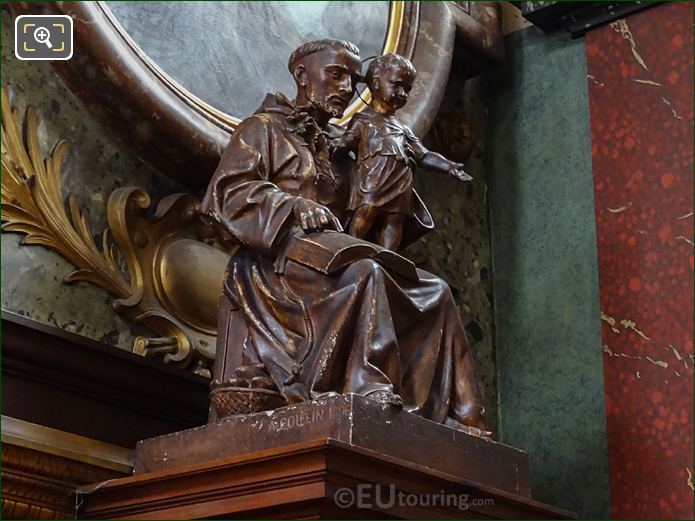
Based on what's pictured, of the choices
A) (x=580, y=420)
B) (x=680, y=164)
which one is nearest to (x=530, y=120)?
(x=680, y=164)

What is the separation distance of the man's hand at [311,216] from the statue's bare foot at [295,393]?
0.38 m

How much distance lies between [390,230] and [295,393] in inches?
29.3

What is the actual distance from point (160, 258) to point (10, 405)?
0.70 m

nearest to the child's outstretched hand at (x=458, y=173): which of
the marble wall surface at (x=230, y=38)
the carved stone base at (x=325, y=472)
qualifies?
the carved stone base at (x=325, y=472)

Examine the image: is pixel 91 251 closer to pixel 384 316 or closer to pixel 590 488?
pixel 384 316

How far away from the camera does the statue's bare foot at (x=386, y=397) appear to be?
2797mm

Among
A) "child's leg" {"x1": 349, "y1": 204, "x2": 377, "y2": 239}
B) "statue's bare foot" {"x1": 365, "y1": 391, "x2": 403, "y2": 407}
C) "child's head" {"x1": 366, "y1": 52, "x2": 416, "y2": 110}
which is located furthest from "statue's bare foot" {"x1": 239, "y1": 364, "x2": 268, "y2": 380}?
"child's head" {"x1": 366, "y1": 52, "x2": 416, "y2": 110}

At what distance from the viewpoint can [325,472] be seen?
2.58 metres

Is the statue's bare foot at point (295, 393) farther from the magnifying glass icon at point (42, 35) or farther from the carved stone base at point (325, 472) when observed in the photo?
the magnifying glass icon at point (42, 35)

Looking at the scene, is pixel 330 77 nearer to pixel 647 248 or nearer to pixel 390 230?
pixel 390 230

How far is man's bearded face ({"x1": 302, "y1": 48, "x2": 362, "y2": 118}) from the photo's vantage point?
130 inches

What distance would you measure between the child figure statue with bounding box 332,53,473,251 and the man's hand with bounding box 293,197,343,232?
0.37 m

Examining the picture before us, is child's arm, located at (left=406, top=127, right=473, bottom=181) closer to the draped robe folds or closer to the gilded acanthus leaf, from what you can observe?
the draped robe folds

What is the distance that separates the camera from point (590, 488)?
4.24 m
